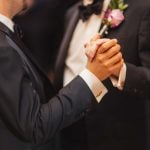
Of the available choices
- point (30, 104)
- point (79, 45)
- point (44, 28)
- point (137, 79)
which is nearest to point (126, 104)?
point (137, 79)

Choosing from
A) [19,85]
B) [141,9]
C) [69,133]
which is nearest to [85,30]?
[141,9]

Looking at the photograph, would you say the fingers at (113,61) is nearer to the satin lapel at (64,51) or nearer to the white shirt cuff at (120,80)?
the white shirt cuff at (120,80)

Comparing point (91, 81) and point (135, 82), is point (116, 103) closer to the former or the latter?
point (135, 82)

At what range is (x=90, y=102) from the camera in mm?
1261

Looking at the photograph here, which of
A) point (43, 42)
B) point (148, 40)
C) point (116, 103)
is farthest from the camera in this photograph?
point (43, 42)

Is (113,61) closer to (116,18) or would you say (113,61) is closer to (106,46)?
(106,46)

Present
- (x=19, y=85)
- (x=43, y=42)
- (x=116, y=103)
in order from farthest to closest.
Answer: (x=43, y=42), (x=116, y=103), (x=19, y=85)

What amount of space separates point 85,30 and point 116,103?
12.1 inches

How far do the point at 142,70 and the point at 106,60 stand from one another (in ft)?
0.66

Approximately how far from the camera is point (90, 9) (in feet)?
5.31

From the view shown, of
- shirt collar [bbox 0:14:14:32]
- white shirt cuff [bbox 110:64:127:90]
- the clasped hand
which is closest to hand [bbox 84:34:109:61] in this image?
the clasped hand

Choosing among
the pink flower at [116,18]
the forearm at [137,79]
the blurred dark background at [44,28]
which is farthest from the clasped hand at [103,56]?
the blurred dark background at [44,28]

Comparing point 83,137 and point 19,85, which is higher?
point 19,85

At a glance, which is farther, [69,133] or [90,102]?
[69,133]
